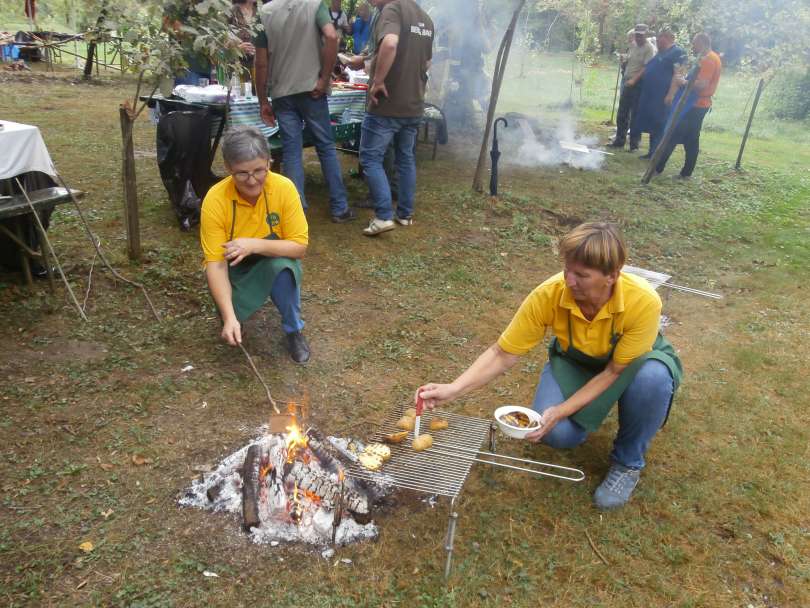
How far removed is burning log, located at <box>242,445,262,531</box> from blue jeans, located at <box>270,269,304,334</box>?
3.48 feet

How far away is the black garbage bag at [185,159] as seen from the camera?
477 centimetres

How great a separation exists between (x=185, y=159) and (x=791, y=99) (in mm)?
17030

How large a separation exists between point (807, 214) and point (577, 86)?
11606 millimetres

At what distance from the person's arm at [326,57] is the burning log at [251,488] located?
3.42 meters

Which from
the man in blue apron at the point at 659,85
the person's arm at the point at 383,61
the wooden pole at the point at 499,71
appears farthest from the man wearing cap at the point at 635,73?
the person's arm at the point at 383,61

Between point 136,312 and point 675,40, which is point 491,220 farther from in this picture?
point 675,40

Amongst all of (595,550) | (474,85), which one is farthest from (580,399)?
(474,85)

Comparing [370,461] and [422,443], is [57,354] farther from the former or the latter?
[422,443]

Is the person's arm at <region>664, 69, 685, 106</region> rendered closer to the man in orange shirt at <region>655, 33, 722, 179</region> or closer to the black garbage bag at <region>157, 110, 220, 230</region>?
the man in orange shirt at <region>655, 33, 722, 179</region>

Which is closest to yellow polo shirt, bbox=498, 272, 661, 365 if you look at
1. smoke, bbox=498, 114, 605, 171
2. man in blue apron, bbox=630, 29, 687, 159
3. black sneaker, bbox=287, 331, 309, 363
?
black sneaker, bbox=287, 331, 309, 363

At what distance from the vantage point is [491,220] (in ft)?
20.8

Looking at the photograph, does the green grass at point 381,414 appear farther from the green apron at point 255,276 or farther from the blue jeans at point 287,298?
the green apron at point 255,276

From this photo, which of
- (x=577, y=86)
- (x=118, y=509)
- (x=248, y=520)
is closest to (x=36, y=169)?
(x=118, y=509)

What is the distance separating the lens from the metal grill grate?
227cm
